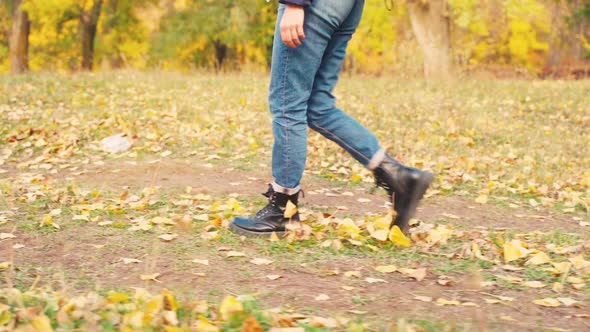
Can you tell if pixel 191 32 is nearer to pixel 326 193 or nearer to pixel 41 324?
pixel 326 193

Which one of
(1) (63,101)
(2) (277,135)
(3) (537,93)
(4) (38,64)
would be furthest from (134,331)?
(4) (38,64)

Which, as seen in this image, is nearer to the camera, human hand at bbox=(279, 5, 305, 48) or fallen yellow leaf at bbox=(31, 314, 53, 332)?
fallen yellow leaf at bbox=(31, 314, 53, 332)

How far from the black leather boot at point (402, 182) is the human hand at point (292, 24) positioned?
76cm

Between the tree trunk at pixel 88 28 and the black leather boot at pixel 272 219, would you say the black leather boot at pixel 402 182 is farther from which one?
the tree trunk at pixel 88 28

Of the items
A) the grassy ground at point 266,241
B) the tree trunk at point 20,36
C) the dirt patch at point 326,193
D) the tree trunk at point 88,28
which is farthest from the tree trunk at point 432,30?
the tree trunk at point 88,28

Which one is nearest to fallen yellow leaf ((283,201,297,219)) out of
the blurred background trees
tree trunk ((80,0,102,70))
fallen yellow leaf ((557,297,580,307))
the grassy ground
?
the grassy ground

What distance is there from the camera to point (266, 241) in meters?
3.49

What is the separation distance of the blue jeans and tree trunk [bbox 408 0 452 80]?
12251 millimetres

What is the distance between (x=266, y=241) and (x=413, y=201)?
77 centimetres

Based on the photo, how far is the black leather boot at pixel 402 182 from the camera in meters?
3.31

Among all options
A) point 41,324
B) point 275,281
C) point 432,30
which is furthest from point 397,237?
point 432,30

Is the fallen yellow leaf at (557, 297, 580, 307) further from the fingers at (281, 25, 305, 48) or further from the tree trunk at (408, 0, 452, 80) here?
the tree trunk at (408, 0, 452, 80)

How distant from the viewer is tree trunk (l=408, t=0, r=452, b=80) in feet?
50.5

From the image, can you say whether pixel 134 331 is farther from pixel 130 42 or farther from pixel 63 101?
pixel 130 42
